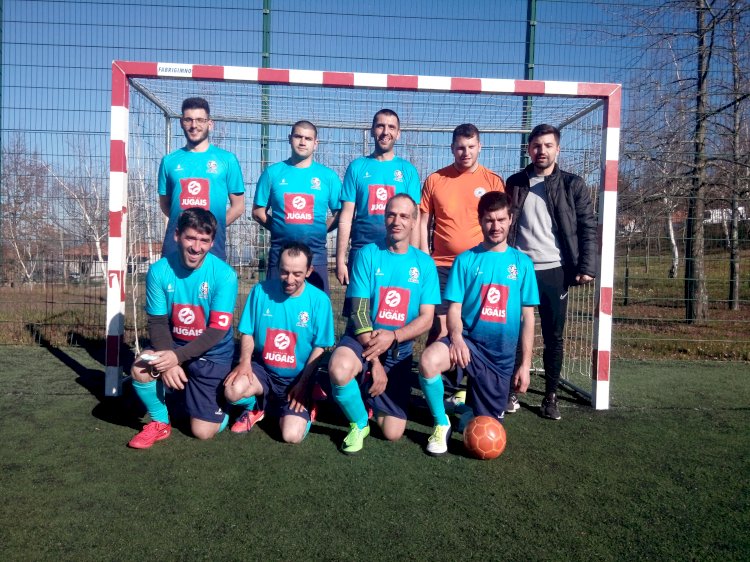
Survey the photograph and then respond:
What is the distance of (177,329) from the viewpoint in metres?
3.66

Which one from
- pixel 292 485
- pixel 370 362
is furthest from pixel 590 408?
pixel 292 485

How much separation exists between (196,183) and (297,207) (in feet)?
2.45

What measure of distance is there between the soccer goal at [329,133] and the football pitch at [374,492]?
31.7 inches

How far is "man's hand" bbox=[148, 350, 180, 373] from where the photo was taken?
11.0 ft

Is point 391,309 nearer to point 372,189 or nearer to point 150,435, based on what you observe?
point 372,189

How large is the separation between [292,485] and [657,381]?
3.82 m

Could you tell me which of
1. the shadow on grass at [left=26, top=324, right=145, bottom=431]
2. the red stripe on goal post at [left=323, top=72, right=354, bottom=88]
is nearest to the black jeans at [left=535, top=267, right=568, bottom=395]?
the red stripe on goal post at [left=323, top=72, right=354, bottom=88]

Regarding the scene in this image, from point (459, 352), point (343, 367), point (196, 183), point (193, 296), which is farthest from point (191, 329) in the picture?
point (459, 352)

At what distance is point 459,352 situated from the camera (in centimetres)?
341

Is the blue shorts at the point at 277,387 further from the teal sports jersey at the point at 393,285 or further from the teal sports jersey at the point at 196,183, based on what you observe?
the teal sports jersey at the point at 196,183

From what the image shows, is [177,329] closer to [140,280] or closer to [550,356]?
[140,280]

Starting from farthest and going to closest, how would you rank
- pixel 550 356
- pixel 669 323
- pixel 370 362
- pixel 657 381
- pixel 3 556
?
pixel 669 323
pixel 657 381
pixel 550 356
pixel 370 362
pixel 3 556

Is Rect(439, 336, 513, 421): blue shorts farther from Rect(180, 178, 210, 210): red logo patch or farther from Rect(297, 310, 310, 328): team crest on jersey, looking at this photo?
Rect(180, 178, 210, 210): red logo patch

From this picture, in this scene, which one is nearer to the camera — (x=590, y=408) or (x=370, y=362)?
(x=370, y=362)
